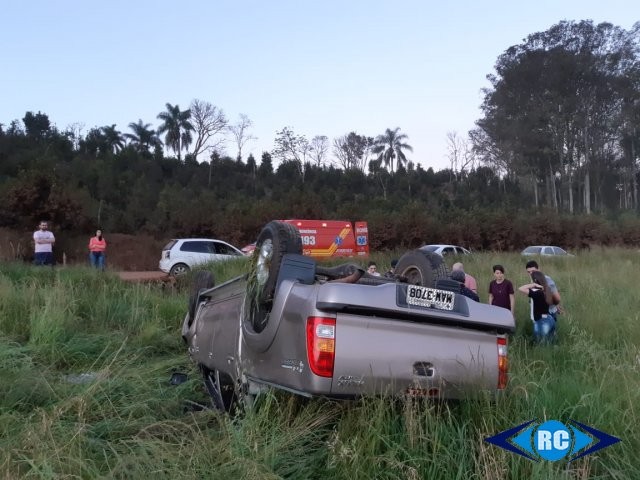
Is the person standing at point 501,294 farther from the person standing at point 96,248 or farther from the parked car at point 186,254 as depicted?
the person standing at point 96,248

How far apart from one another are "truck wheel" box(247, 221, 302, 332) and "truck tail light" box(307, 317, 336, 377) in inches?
27.9

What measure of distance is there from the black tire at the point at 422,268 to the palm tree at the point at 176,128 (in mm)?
58622

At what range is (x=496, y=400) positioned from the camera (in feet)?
13.8

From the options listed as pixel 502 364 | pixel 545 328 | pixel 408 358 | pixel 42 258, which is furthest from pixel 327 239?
pixel 408 358

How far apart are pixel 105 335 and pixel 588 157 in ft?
183

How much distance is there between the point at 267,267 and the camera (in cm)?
458

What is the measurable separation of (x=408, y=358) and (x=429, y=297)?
1.35ft

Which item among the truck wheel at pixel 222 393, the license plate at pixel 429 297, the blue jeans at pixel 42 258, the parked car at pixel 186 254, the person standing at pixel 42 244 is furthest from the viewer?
the parked car at pixel 186 254

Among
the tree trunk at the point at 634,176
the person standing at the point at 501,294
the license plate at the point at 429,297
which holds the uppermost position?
the tree trunk at the point at 634,176

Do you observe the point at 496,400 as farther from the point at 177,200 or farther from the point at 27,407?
the point at 177,200

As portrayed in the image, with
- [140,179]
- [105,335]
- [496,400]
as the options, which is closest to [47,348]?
[105,335]

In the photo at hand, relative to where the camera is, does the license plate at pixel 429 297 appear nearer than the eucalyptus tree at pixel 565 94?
Yes

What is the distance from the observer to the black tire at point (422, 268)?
502 centimetres

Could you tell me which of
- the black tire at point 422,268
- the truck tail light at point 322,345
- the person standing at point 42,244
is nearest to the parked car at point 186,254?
the person standing at point 42,244
